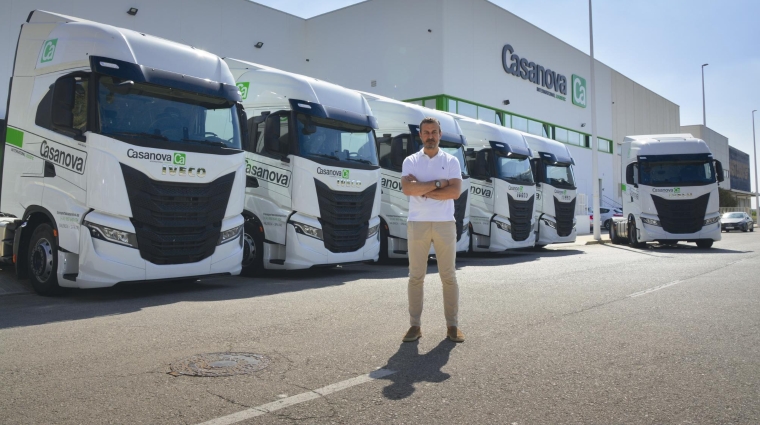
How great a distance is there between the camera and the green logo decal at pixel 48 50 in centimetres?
851

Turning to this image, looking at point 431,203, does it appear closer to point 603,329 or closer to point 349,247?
point 603,329

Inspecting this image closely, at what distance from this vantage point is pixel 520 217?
17.6 meters

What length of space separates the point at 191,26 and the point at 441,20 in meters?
11.2

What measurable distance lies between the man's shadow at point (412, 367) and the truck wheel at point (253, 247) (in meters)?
6.27

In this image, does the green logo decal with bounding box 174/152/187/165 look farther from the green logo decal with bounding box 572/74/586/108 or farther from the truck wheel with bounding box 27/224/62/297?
the green logo decal with bounding box 572/74/586/108

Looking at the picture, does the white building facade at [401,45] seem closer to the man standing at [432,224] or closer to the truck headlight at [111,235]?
the truck headlight at [111,235]

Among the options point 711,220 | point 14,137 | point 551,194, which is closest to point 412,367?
point 14,137

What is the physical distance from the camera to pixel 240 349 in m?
5.13

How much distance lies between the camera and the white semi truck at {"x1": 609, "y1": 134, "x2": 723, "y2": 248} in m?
19.4

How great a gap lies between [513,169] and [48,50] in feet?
40.3

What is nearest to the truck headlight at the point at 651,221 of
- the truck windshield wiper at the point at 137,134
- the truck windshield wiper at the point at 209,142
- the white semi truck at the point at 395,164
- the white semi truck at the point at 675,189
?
the white semi truck at the point at 675,189

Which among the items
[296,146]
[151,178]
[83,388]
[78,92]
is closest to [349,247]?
[296,146]

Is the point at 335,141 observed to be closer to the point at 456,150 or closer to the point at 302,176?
the point at 302,176

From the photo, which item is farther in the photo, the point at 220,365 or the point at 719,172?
the point at 719,172
